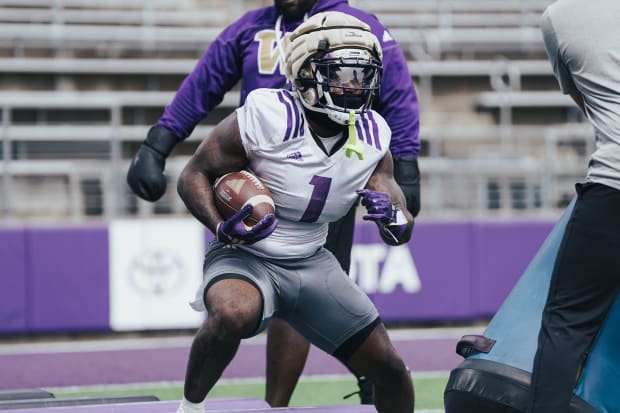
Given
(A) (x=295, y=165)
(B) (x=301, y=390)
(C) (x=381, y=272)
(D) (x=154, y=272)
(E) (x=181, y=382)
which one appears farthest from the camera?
(C) (x=381, y=272)

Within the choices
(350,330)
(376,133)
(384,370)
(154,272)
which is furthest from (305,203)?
(154,272)

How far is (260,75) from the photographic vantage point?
4820mm

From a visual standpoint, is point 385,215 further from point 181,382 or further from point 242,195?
point 181,382

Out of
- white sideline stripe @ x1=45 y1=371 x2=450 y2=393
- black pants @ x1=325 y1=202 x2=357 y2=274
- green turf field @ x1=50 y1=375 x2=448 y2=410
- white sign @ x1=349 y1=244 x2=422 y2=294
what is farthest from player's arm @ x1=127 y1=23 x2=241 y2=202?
white sign @ x1=349 y1=244 x2=422 y2=294

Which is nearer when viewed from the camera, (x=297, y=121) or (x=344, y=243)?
(x=297, y=121)

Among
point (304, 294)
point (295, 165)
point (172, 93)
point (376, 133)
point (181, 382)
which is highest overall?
point (376, 133)

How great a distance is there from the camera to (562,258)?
3439 mm

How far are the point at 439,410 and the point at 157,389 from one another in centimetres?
184

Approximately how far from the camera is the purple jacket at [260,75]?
4805 mm

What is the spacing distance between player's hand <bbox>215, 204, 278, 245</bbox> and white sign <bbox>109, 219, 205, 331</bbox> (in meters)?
5.39

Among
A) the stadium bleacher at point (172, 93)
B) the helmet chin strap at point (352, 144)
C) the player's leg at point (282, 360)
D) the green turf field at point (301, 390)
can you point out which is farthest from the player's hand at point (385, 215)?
the stadium bleacher at point (172, 93)

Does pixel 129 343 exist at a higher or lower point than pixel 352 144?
lower

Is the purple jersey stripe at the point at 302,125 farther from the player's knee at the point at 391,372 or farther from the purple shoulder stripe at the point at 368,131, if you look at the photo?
the player's knee at the point at 391,372

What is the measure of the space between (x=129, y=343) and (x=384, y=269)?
A: 2.22 m
